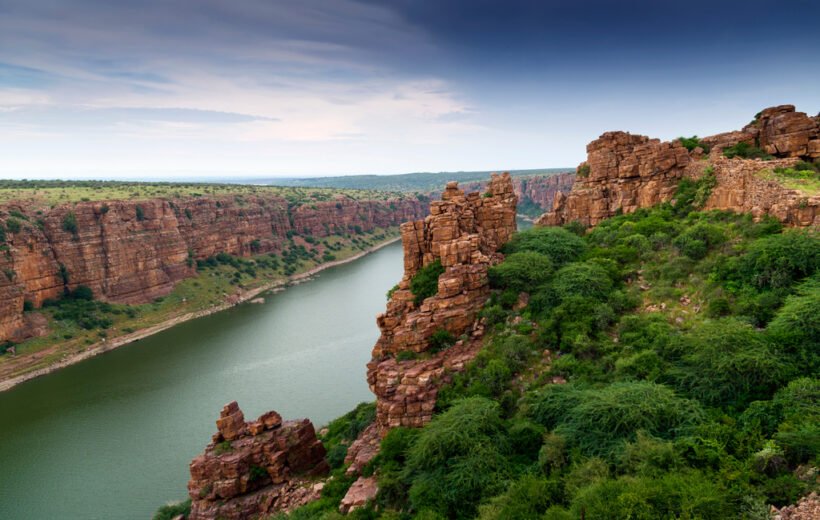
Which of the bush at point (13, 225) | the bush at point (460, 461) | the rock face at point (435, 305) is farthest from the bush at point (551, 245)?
the bush at point (13, 225)

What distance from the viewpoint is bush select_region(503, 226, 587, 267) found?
75.9 ft

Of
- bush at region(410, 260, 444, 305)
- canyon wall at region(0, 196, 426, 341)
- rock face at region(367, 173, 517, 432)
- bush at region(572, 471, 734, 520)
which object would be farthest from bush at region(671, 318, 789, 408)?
canyon wall at region(0, 196, 426, 341)

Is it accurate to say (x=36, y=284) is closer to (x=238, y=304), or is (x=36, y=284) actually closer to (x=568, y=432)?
(x=238, y=304)

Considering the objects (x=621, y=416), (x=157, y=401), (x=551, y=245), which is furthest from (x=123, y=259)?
(x=621, y=416)

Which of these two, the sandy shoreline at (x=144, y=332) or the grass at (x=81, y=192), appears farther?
the grass at (x=81, y=192)

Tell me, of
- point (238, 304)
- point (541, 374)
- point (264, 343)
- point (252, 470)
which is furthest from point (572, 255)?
point (238, 304)

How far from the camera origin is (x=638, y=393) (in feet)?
42.7

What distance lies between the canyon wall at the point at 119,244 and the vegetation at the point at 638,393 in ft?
156

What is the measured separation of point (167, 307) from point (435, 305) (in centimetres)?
5061

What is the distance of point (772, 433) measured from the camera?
430 inches

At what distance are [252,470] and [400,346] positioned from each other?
8.43 metres

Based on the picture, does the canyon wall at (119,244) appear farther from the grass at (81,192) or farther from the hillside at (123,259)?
the grass at (81,192)

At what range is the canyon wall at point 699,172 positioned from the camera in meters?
18.6

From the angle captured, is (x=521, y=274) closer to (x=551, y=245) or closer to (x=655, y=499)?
(x=551, y=245)
